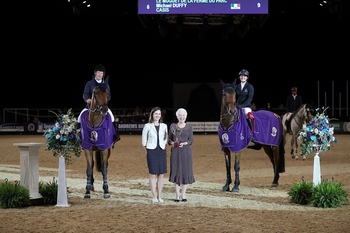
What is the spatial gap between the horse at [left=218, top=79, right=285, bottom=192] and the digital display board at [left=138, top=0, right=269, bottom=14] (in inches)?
559

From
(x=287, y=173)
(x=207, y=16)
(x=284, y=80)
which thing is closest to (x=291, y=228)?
(x=287, y=173)

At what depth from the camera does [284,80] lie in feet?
132

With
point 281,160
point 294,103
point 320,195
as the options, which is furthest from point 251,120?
point 294,103

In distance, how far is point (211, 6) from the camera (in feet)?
89.2

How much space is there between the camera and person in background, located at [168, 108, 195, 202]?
10797mm

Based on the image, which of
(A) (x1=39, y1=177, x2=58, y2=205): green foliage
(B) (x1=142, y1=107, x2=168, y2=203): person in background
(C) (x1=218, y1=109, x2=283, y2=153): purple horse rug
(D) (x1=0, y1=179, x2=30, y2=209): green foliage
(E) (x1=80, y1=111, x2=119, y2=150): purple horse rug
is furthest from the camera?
(C) (x1=218, y1=109, x2=283, y2=153): purple horse rug

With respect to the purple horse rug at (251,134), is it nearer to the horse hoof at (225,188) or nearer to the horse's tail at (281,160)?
the horse's tail at (281,160)

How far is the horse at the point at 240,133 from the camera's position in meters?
12.4

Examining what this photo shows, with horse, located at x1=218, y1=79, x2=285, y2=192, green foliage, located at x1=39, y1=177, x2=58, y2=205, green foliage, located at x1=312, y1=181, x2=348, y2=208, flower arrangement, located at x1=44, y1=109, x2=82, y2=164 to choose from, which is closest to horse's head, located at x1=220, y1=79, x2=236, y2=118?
horse, located at x1=218, y1=79, x2=285, y2=192

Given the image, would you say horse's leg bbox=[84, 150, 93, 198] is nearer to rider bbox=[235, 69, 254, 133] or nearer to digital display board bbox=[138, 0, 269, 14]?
rider bbox=[235, 69, 254, 133]

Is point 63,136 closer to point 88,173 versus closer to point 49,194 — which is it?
point 49,194

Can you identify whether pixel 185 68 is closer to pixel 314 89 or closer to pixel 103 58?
pixel 103 58

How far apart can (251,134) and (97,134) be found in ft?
11.4

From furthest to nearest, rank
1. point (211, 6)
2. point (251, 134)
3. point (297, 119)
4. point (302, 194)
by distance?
point (211, 6), point (297, 119), point (251, 134), point (302, 194)
